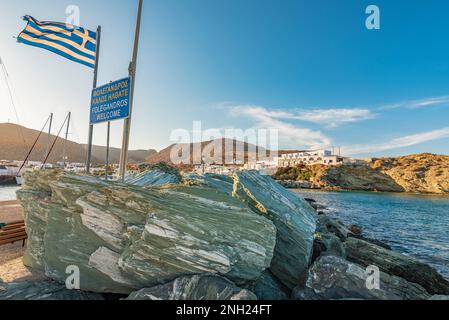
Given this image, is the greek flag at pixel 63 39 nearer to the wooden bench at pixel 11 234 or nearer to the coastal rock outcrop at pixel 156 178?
the coastal rock outcrop at pixel 156 178

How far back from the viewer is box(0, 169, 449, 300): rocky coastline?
187 inches

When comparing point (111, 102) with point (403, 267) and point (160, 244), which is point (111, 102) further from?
point (403, 267)

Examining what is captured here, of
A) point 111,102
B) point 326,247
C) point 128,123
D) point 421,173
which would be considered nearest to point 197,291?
point 128,123

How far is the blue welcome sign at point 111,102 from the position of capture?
6691mm

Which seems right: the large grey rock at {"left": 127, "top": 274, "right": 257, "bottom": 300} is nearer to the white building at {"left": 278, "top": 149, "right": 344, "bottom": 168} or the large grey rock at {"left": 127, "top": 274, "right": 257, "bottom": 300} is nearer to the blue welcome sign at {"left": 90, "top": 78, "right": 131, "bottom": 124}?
the blue welcome sign at {"left": 90, "top": 78, "right": 131, "bottom": 124}

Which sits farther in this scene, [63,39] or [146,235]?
[63,39]

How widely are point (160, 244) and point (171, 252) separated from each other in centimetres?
28

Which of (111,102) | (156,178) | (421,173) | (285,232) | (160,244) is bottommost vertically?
(285,232)

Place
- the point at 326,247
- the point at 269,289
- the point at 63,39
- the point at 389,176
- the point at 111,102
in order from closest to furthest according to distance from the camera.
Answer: the point at 269,289 < the point at 111,102 < the point at 326,247 < the point at 63,39 < the point at 389,176

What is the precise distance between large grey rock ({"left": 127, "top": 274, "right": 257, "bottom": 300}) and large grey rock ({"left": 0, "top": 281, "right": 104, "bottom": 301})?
1633mm

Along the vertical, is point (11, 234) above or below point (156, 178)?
below

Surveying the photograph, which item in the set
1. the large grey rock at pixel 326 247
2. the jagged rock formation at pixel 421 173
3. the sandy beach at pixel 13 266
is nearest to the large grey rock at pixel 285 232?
the large grey rock at pixel 326 247

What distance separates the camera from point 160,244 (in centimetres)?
482
